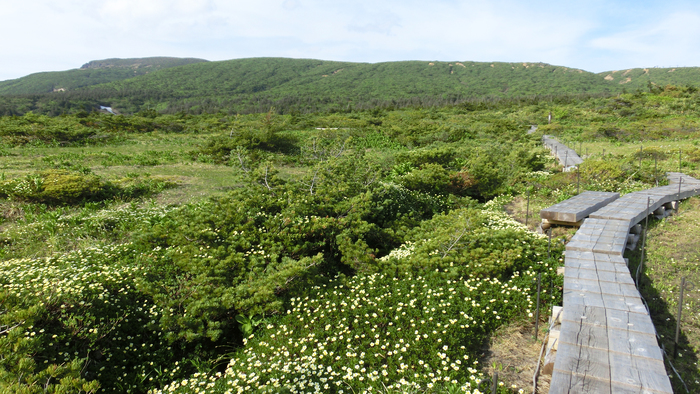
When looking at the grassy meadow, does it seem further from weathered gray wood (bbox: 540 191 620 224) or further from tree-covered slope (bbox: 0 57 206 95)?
tree-covered slope (bbox: 0 57 206 95)

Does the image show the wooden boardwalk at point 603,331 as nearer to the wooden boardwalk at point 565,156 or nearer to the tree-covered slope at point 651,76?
the wooden boardwalk at point 565,156

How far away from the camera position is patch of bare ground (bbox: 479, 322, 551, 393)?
312 centimetres

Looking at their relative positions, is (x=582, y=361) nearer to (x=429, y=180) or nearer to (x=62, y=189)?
(x=429, y=180)

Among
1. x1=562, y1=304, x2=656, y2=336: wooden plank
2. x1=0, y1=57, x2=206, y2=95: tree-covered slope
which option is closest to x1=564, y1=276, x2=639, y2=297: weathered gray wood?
x1=562, y1=304, x2=656, y2=336: wooden plank

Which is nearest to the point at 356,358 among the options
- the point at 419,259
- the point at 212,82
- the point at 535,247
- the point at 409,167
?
the point at 419,259

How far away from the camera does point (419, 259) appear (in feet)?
16.4

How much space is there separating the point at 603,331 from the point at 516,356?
2.58 feet

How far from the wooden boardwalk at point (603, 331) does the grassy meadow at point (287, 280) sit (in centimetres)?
50

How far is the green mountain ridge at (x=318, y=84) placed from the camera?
227 ft

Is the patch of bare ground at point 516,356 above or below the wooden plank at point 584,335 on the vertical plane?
below

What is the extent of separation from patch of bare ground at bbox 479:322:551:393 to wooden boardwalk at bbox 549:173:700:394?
19.5 inches

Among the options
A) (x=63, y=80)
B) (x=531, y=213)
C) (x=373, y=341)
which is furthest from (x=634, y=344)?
(x=63, y=80)

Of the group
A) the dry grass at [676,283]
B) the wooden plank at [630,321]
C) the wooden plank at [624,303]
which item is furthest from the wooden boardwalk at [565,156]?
the wooden plank at [630,321]

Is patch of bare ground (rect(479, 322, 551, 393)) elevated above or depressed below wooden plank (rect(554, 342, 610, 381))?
below
